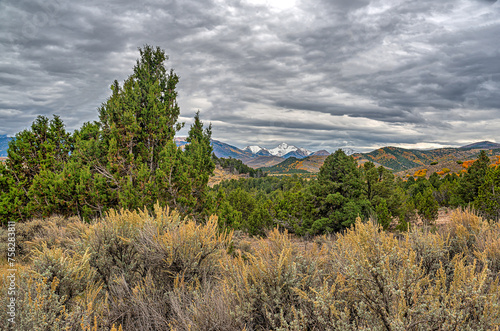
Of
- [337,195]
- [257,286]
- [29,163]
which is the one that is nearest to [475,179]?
[337,195]

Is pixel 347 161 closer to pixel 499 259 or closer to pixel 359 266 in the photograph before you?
pixel 499 259

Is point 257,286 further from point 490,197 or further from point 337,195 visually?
point 490,197

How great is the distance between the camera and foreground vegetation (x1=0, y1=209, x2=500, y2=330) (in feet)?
7.55

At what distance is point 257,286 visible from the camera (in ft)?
10.0

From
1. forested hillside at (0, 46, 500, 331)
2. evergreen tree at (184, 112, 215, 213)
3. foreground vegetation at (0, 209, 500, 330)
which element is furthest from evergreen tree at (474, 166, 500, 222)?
evergreen tree at (184, 112, 215, 213)

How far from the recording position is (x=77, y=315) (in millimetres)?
2859

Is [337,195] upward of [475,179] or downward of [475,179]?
downward

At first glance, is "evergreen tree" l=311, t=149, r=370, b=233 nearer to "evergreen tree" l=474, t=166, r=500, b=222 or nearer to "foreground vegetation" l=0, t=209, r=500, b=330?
"evergreen tree" l=474, t=166, r=500, b=222

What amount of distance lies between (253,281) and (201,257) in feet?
5.34

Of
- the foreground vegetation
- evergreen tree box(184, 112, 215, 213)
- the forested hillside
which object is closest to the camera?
the foreground vegetation

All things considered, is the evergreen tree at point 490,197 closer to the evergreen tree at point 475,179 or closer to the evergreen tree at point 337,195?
the evergreen tree at point 475,179

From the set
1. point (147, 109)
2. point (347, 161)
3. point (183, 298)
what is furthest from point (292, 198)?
point (183, 298)

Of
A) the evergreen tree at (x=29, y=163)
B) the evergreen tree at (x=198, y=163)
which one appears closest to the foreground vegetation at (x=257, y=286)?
the evergreen tree at (x=198, y=163)

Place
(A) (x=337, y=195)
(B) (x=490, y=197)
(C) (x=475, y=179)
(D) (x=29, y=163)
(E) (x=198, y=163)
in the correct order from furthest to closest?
(C) (x=475, y=179) → (B) (x=490, y=197) → (A) (x=337, y=195) → (D) (x=29, y=163) → (E) (x=198, y=163)
